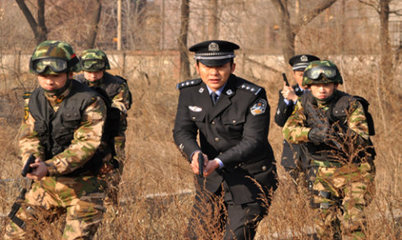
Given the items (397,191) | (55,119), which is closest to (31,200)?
(55,119)

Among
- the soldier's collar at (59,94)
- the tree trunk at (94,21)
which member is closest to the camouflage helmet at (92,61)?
the soldier's collar at (59,94)

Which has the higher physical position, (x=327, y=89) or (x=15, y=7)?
(x=15, y=7)

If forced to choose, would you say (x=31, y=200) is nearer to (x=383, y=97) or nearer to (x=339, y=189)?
(x=339, y=189)

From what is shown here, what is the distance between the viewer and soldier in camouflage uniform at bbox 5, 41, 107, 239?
12.8 feet

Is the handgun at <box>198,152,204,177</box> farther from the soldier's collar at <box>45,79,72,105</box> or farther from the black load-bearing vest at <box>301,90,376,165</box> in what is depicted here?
the black load-bearing vest at <box>301,90,376,165</box>

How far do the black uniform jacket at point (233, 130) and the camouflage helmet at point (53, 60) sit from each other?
36.8 inches

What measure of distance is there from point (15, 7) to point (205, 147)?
10.2 metres

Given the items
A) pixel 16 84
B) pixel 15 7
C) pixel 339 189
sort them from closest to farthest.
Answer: pixel 339 189 < pixel 16 84 < pixel 15 7

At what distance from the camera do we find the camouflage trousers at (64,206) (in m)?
3.91

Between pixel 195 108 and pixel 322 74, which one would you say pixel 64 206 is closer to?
pixel 195 108

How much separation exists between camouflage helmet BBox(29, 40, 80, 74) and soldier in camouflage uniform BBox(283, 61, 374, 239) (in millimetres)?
2133

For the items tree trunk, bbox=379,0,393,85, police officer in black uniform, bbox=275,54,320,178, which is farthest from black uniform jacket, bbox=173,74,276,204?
tree trunk, bbox=379,0,393,85

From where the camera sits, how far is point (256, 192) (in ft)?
14.3

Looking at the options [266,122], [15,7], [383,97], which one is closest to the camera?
[266,122]
